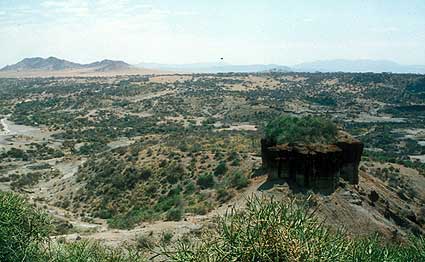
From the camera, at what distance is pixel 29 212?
1770 centimetres

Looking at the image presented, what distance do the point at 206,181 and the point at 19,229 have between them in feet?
66.4

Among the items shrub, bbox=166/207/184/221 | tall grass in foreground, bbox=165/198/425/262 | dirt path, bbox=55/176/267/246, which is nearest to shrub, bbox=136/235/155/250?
dirt path, bbox=55/176/267/246

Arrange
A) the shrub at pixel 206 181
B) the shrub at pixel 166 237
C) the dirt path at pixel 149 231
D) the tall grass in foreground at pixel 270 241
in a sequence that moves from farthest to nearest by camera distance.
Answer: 1. the shrub at pixel 206 181
2. the dirt path at pixel 149 231
3. the shrub at pixel 166 237
4. the tall grass in foreground at pixel 270 241

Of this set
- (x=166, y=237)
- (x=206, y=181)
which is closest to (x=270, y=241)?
(x=166, y=237)

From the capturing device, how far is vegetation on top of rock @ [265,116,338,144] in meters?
31.5

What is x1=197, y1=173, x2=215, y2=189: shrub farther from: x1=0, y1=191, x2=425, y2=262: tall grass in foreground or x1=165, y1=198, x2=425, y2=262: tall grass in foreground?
x1=165, y1=198, x2=425, y2=262: tall grass in foreground

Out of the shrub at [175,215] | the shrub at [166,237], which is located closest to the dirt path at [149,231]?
the shrub at [166,237]

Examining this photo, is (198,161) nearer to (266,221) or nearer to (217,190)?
(217,190)

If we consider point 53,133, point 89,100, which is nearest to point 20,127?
point 53,133

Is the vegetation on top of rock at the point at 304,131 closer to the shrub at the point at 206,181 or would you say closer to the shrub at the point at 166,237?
the shrub at the point at 206,181

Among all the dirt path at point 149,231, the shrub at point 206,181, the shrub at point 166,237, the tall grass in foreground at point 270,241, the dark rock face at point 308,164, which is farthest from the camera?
the shrub at point 206,181

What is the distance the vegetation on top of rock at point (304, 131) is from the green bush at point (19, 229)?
1791 cm

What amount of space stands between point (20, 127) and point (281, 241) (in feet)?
294

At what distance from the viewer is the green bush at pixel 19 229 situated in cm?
1548
